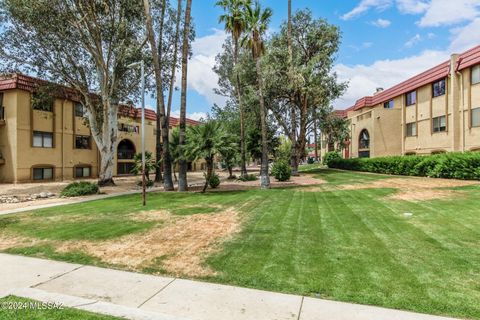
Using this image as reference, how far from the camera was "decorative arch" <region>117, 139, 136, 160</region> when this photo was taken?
1537 inches

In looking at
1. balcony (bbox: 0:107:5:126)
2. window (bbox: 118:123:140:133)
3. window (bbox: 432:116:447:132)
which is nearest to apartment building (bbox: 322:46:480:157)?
window (bbox: 432:116:447:132)

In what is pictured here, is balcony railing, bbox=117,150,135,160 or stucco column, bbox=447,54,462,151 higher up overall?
stucco column, bbox=447,54,462,151

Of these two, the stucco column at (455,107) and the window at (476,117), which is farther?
the stucco column at (455,107)

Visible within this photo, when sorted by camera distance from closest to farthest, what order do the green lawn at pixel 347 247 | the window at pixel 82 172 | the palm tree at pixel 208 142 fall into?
the green lawn at pixel 347 247
the palm tree at pixel 208 142
the window at pixel 82 172

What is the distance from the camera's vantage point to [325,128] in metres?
31.3

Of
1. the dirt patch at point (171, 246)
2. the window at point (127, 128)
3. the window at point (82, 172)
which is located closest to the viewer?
the dirt patch at point (171, 246)

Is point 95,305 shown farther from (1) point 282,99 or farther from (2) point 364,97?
(2) point 364,97

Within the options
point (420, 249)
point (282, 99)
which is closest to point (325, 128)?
point (282, 99)

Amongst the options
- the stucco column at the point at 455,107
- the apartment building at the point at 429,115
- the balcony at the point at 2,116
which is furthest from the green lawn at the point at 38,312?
the stucco column at the point at 455,107

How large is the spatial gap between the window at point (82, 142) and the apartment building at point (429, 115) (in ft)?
107

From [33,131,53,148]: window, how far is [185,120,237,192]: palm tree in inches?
745

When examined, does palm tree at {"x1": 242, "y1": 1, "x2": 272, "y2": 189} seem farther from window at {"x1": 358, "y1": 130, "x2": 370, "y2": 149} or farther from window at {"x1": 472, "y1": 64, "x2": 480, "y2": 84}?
window at {"x1": 358, "y1": 130, "x2": 370, "y2": 149}

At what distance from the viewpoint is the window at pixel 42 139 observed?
28.2 metres

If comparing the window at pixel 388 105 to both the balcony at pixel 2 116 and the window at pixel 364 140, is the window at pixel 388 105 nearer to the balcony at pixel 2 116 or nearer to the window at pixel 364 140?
the window at pixel 364 140
